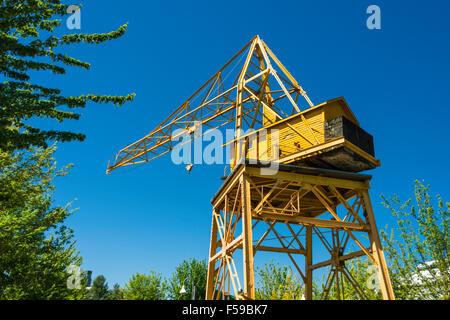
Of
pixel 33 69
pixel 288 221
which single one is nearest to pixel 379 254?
pixel 288 221

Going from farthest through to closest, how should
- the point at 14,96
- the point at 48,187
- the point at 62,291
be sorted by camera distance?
1. the point at 62,291
2. the point at 48,187
3. the point at 14,96

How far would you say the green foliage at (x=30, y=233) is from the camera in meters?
20.0

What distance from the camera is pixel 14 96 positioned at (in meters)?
10.5

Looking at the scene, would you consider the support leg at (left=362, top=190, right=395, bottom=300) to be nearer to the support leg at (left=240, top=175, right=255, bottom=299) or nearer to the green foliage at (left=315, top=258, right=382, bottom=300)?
the support leg at (left=240, top=175, right=255, bottom=299)

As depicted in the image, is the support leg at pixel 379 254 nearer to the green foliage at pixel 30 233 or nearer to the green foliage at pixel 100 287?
the green foliage at pixel 30 233

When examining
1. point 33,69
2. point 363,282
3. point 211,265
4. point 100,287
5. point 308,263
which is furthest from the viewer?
point 100,287

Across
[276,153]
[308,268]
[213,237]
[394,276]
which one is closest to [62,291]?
[213,237]

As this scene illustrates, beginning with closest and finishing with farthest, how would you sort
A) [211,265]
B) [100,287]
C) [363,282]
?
1. [211,265]
2. [363,282]
3. [100,287]

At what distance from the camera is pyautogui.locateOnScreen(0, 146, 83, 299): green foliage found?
1998 centimetres

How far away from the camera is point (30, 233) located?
2081 cm

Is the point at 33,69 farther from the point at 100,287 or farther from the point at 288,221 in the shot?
the point at 100,287

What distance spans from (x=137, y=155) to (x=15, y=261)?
13723 mm

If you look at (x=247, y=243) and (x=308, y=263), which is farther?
(x=308, y=263)
